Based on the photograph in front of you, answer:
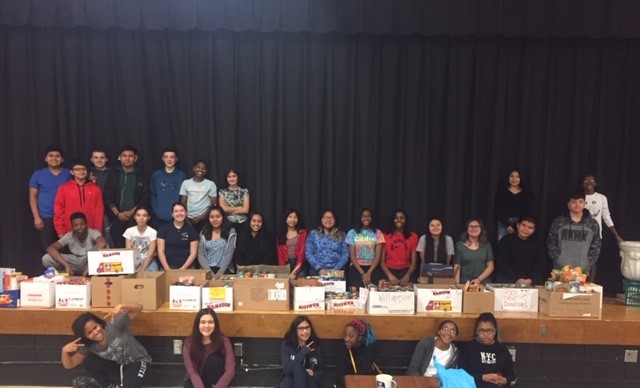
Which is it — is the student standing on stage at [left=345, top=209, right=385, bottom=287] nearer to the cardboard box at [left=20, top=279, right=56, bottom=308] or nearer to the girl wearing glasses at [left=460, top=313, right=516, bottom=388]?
the girl wearing glasses at [left=460, top=313, right=516, bottom=388]

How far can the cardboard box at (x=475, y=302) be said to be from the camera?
401 cm

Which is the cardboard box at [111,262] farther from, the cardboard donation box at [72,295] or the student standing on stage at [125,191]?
the student standing on stage at [125,191]

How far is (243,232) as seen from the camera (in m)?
5.10

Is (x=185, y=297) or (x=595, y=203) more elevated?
(x=595, y=203)

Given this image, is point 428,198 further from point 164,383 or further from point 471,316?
point 164,383

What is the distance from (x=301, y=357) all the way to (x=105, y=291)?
1660mm

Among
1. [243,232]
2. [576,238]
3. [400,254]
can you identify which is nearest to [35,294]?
[243,232]

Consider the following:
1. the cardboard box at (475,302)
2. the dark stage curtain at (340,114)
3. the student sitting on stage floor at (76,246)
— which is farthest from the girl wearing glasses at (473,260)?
the student sitting on stage floor at (76,246)

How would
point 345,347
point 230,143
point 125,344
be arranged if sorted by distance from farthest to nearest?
point 230,143 < point 345,347 < point 125,344

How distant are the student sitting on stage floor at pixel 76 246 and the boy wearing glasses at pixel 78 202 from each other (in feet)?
0.77

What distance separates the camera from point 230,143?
5621 mm

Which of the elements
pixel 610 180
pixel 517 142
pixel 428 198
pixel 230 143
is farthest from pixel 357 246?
pixel 610 180

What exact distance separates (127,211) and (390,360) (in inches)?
118

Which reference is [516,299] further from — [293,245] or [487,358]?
[293,245]
